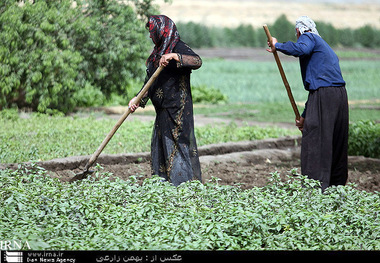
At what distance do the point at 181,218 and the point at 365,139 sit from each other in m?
5.62

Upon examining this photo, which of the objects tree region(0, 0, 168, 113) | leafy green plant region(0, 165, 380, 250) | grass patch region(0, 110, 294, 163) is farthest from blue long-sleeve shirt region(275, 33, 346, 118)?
tree region(0, 0, 168, 113)

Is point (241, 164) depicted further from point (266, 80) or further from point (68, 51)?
point (266, 80)

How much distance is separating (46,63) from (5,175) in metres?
6.74

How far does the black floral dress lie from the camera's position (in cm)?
671

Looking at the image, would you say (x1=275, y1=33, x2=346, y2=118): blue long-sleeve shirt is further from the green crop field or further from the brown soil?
the green crop field

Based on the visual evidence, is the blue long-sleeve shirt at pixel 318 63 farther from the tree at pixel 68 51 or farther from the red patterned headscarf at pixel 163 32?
the tree at pixel 68 51

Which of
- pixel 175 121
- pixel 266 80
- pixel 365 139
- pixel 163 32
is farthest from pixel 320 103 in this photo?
pixel 266 80

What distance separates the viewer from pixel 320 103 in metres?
6.62

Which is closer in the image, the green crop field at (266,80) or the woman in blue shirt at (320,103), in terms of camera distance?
the woman in blue shirt at (320,103)

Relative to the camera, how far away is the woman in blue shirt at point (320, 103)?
21.6 feet

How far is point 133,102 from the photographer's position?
21.7ft

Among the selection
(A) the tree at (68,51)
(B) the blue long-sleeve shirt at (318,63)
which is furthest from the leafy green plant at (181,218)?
(A) the tree at (68,51)

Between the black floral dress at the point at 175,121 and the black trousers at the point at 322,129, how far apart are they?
1139mm

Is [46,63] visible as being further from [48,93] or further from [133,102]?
[133,102]
